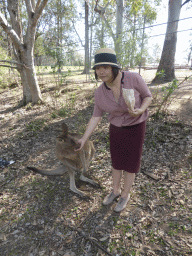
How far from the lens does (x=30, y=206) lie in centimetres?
256

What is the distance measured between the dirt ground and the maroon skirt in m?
0.82

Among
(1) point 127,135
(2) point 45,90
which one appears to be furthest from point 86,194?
(2) point 45,90

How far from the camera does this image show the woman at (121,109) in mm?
1620

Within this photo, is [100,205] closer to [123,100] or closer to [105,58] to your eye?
[123,100]

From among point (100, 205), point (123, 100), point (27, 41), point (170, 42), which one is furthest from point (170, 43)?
point (100, 205)

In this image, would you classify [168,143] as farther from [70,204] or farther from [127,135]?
[70,204]

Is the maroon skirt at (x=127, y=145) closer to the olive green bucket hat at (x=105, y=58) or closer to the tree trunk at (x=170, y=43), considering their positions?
the olive green bucket hat at (x=105, y=58)

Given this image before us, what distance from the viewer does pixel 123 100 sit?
1691 mm

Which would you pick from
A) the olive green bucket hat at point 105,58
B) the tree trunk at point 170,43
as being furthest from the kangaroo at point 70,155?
the tree trunk at point 170,43

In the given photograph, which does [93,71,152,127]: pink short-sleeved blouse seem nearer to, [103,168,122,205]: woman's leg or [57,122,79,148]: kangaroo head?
[57,122,79,148]: kangaroo head

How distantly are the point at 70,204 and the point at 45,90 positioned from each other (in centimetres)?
742

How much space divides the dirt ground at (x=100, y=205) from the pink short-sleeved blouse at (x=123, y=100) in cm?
140

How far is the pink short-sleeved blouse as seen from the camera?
1685mm

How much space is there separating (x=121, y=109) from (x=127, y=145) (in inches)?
18.1
